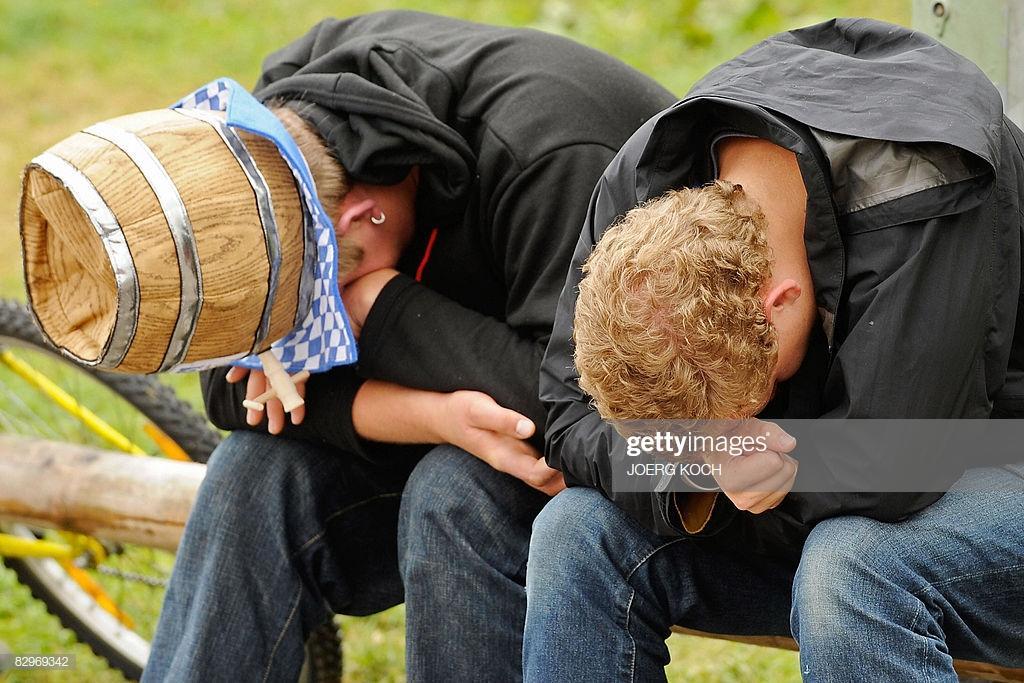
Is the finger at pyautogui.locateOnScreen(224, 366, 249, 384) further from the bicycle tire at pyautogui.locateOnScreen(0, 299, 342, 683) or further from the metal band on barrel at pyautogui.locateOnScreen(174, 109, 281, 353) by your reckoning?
the bicycle tire at pyautogui.locateOnScreen(0, 299, 342, 683)

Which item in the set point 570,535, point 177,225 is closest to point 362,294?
point 177,225

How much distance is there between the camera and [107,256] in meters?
1.63

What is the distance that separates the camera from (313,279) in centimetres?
180

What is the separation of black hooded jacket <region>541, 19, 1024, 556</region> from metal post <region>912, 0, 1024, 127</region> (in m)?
0.47

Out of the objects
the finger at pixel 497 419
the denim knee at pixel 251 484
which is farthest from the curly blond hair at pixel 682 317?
the denim knee at pixel 251 484

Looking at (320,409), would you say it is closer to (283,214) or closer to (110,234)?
(283,214)

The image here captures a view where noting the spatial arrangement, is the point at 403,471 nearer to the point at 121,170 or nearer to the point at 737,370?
the point at 121,170

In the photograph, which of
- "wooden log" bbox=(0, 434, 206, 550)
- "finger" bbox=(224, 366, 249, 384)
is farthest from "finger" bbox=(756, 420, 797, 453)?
"wooden log" bbox=(0, 434, 206, 550)

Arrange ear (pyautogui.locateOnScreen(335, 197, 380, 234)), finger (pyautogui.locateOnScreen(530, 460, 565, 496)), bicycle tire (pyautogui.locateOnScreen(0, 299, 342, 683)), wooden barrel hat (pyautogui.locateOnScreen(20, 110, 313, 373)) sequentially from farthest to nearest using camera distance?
bicycle tire (pyautogui.locateOnScreen(0, 299, 342, 683)) → ear (pyautogui.locateOnScreen(335, 197, 380, 234)) → finger (pyautogui.locateOnScreen(530, 460, 565, 496)) → wooden barrel hat (pyautogui.locateOnScreen(20, 110, 313, 373))

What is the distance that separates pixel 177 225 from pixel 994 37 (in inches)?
47.5

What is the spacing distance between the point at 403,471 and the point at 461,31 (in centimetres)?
69

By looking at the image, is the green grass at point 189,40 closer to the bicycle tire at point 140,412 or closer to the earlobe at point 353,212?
the bicycle tire at point 140,412

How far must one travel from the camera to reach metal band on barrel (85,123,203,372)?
1.64 m

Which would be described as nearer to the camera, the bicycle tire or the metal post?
the metal post
